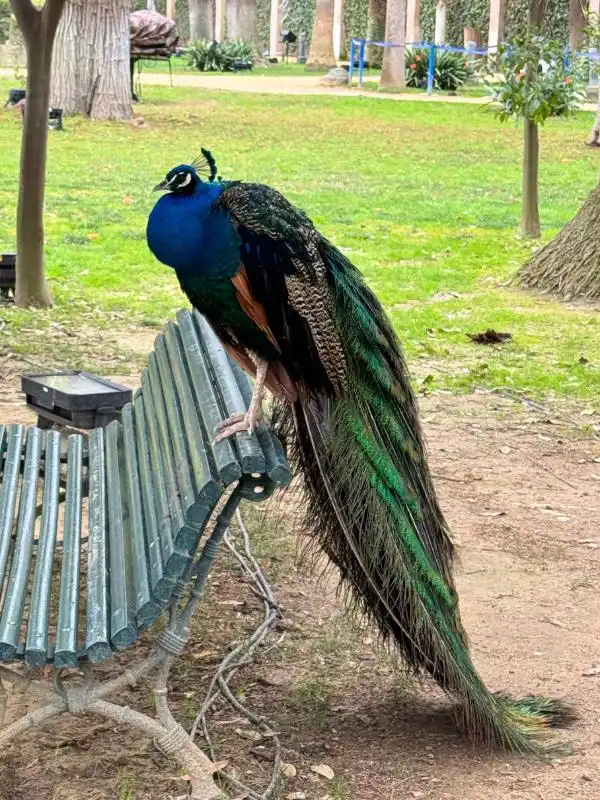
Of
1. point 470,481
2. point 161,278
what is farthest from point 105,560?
point 161,278

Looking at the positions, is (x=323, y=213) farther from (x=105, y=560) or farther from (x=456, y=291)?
(x=105, y=560)

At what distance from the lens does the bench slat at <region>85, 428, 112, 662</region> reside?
287cm

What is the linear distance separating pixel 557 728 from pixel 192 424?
1340mm

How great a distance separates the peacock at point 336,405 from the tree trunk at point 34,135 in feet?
16.4

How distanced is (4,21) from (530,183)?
32433 millimetres

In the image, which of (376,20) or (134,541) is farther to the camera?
(376,20)

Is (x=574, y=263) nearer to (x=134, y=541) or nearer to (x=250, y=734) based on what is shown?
(x=250, y=734)

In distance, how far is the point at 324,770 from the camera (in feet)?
10.9

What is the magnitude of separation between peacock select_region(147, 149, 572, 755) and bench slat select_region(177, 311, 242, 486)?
0.37ft

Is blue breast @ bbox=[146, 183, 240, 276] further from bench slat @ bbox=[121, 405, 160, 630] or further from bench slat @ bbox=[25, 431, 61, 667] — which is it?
bench slat @ bbox=[25, 431, 61, 667]

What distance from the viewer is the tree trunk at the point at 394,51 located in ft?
97.2

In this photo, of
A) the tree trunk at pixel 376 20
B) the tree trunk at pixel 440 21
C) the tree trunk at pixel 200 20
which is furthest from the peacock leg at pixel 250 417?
the tree trunk at pixel 200 20

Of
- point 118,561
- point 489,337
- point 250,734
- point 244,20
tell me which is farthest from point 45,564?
point 244,20

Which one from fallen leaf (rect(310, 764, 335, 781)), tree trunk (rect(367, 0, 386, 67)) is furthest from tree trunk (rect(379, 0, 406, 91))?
fallen leaf (rect(310, 764, 335, 781))
